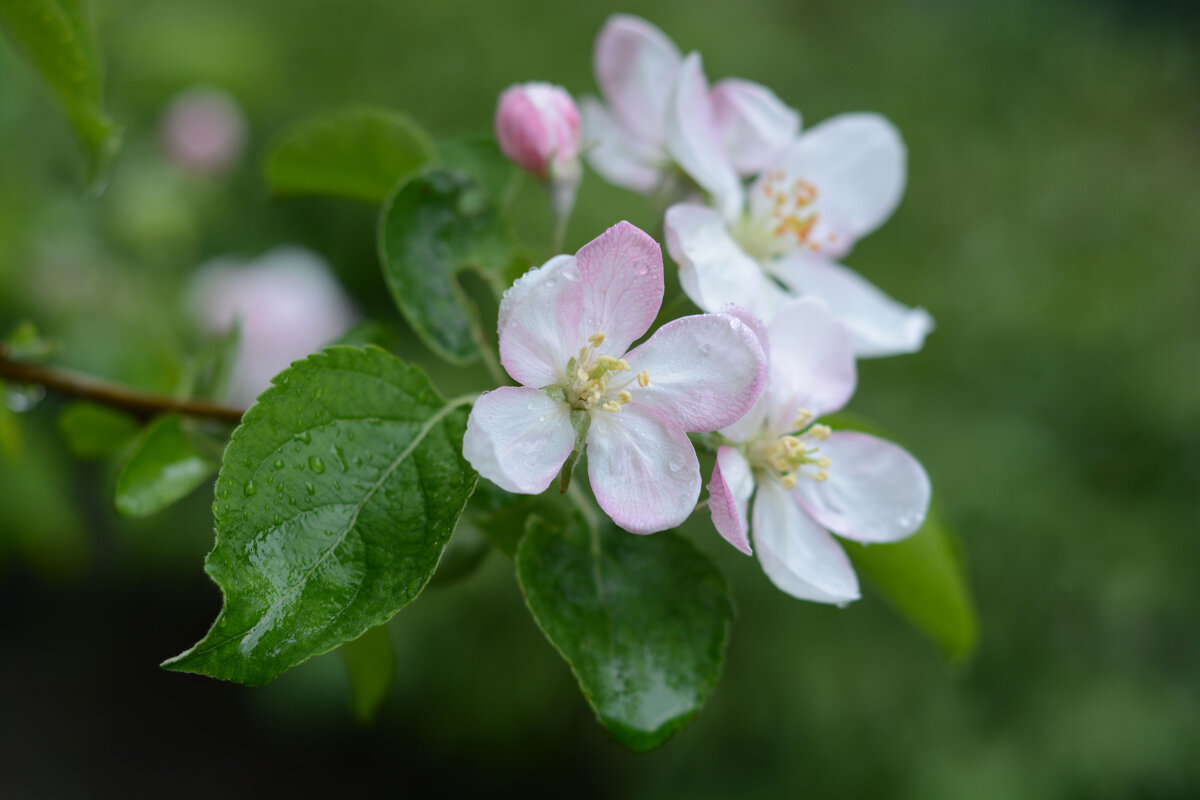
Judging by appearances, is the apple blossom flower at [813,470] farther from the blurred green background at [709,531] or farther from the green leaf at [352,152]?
the blurred green background at [709,531]

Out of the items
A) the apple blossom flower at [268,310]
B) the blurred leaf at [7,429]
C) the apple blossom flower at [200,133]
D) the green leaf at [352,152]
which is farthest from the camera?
the apple blossom flower at [200,133]

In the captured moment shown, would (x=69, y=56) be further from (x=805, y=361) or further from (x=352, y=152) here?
(x=805, y=361)

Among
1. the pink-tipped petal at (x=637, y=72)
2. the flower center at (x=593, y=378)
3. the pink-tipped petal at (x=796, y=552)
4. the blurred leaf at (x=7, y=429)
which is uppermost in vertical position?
the pink-tipped petal at (x=637, y=72)

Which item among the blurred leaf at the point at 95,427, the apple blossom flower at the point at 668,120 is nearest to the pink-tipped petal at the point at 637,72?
the apple blossom flower at the point at 668,120

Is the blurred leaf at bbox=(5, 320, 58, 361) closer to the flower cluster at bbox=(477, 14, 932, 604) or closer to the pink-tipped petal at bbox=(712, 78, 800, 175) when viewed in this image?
the flower cluster at bbox=(477, 14, 932, 604)

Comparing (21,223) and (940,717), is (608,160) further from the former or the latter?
(940,717)

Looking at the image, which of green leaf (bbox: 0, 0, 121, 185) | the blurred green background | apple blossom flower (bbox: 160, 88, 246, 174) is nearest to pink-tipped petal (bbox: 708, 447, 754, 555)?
green leaf (bbox: 0, 0, 121, 185)

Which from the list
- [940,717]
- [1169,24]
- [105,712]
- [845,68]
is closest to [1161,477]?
[940,717]
